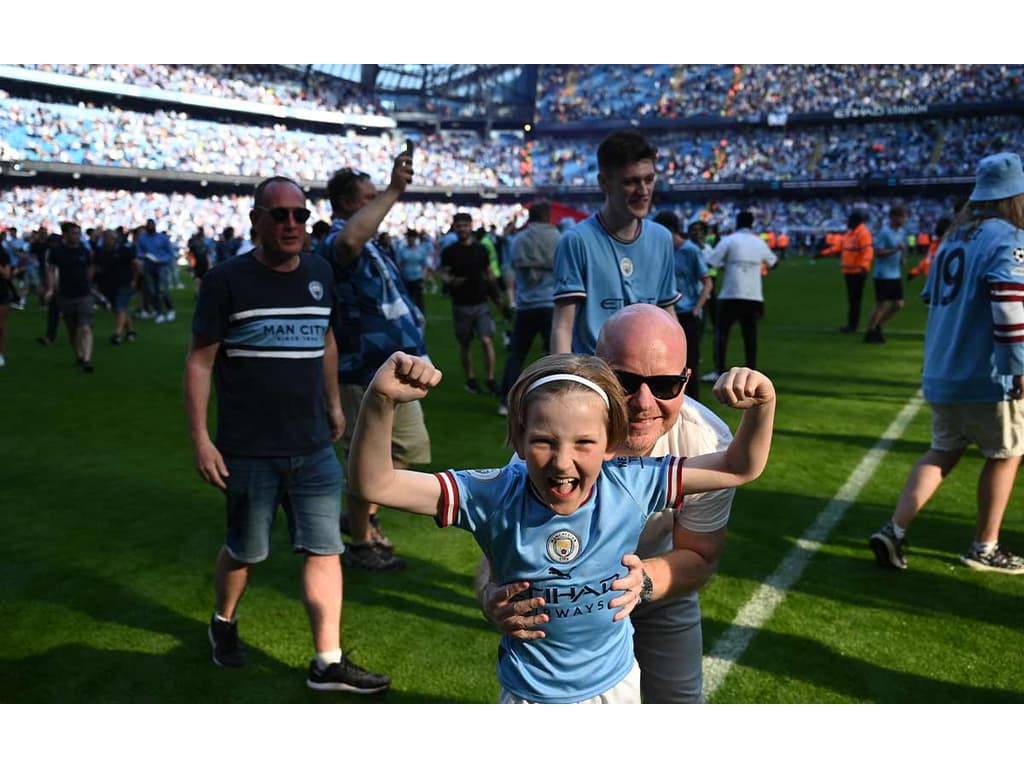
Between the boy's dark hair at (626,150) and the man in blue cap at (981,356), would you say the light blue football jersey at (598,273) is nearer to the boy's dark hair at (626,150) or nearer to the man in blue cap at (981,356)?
the boy's dark hair at (626,150)

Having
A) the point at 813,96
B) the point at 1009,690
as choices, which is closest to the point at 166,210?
the point at 813,96

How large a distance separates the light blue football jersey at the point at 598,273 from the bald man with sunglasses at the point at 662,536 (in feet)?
5.29

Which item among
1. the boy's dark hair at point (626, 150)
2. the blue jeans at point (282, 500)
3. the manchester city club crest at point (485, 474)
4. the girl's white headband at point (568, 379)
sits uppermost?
the boy's dark hair at point (626, 150)

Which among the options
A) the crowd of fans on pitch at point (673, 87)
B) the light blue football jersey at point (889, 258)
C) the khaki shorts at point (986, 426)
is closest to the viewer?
the khaki shorts at point (986, 426)

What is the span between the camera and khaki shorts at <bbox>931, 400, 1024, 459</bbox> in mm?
4812

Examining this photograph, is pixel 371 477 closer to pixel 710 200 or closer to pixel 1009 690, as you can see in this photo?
pixel 1009 690

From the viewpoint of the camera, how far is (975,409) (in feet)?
16.0

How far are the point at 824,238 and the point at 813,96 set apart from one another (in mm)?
10928

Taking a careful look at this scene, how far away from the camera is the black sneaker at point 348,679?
3.87 metres

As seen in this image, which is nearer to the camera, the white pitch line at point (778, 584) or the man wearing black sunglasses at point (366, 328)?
the white pitch line at point (778, 584)

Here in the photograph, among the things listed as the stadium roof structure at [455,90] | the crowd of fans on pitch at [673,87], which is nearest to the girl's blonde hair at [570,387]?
the crowd of fans on pitch at [673,87]

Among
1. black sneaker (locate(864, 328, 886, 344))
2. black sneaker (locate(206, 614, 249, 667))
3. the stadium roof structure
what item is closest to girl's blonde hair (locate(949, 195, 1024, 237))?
black sneaker (locate(206, 614, 249, 667))

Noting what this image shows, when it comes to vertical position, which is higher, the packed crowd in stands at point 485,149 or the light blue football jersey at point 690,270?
the packed crowd in stands at point 485,149

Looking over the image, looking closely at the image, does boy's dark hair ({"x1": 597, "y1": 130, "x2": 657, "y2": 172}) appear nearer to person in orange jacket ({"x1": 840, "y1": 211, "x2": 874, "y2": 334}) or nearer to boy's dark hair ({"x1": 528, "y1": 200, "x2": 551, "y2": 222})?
boy's dark hair ({"x1": 528, "y1": 200, "x2": 551, "y2": 222})
